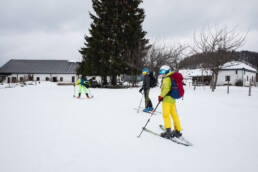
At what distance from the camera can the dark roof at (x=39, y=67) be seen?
45969 mm

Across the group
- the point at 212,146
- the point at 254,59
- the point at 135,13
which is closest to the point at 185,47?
the point at 135,13

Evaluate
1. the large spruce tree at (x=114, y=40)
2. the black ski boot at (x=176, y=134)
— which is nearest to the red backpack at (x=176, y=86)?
the black ski boot at (x=176, y=134)

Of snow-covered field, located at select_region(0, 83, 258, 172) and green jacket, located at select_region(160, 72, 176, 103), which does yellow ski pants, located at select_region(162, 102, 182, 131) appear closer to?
green jacket, located at select_region(160, 72, 176, 103)

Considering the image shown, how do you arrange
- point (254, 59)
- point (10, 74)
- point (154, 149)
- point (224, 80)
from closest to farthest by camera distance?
point (154, 149) < point (224, 80) < point (10, 74) < point (254, 59)

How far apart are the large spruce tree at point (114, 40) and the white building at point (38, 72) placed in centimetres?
2620

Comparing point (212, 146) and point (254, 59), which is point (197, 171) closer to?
point (212, 146)

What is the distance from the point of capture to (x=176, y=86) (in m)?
3.35

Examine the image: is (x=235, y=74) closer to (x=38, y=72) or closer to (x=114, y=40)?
(x=114, y=40)

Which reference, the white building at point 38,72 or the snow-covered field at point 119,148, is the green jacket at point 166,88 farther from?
the white building at point 38,72

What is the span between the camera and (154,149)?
3.10 meters

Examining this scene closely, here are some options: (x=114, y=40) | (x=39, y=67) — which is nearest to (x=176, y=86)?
(x=114, y=40)

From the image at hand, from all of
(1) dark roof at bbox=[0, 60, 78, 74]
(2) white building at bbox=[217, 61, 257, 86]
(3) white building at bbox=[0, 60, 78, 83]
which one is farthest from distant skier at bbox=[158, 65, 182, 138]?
(1) dark roof at bbox=[0, 60, 78, 74]

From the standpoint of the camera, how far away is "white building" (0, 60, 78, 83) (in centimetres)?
4541

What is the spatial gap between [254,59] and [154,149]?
88.6 m
